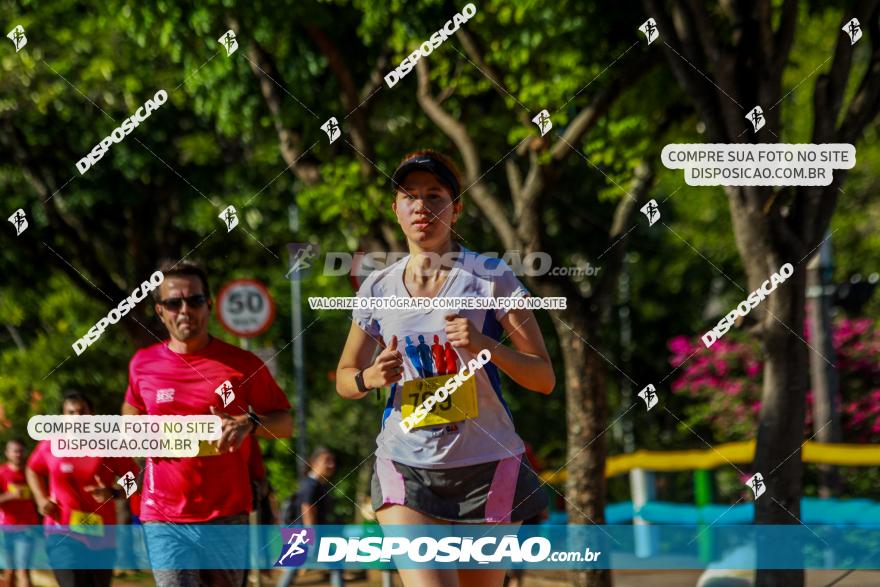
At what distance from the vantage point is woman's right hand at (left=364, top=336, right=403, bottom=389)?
5500 mm

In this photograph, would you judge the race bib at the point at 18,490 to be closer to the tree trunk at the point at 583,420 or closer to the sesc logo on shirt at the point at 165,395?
the tree trunk at the point at 583,420

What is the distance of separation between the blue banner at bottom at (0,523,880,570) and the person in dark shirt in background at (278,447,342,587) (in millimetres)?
987

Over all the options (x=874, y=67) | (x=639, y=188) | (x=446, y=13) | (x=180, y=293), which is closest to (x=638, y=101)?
(x=639, y=188)

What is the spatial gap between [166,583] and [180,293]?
Result: 3.80ft

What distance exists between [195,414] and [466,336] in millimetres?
1463

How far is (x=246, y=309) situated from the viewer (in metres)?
11.7

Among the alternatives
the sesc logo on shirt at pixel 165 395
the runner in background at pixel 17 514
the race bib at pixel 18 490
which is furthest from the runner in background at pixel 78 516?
the race bib at pixel 18 490

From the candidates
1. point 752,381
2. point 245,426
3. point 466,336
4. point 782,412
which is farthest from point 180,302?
point 752,381

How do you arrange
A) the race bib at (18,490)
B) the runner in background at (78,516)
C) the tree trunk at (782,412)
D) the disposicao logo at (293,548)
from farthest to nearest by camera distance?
the race bib at (18,490)
the tree trunk at (782,412)
the runner in background at (78,516)
the disposicao logo at (293,548)

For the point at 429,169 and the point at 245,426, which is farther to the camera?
the point at 245,426

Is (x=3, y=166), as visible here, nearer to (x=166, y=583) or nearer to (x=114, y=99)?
(x=114, y=99)

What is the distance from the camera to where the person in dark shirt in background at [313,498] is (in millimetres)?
10963

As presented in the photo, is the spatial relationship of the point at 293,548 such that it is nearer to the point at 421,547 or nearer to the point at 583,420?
the point at 421,547

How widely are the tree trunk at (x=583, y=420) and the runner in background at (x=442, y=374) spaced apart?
18.5 feet
